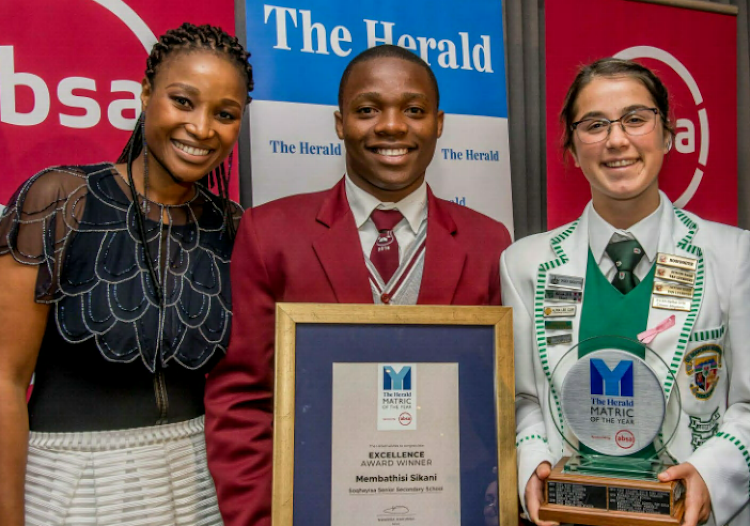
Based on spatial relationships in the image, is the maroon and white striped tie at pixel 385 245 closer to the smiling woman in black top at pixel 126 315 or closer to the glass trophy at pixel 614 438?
the smiling woman in black top at pixel 126 315

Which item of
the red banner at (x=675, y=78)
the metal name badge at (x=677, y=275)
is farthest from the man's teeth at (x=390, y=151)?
the red banner at (x=675, y=78)

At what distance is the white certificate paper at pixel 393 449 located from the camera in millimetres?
1641

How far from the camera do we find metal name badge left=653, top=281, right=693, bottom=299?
1.74 metres

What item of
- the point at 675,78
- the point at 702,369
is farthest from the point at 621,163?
the point at 675,78

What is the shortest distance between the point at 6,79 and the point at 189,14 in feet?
2.18

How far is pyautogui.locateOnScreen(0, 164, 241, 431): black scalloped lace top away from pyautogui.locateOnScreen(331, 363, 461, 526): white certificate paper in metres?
0.44

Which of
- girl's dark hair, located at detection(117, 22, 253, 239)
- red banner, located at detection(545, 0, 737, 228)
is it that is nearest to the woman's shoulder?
girl's dark hair, located at detection(117, 22, 253, 239)

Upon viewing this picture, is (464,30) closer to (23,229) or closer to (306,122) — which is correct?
(306,122)

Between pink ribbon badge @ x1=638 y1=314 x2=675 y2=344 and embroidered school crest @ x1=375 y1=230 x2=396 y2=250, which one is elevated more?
embroidered school crest @ x1=375 y1=230 x2=396 y2=250

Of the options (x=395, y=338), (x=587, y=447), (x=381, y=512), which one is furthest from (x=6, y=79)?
(x=587, y=447)

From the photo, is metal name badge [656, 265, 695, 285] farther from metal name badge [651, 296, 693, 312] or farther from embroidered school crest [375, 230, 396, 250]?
embroidered school crest [375, 230, 396, 250]

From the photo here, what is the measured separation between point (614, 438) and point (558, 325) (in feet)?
1.11

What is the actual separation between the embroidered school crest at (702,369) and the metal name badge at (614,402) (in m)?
0.20

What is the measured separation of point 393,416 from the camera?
1673 mm
